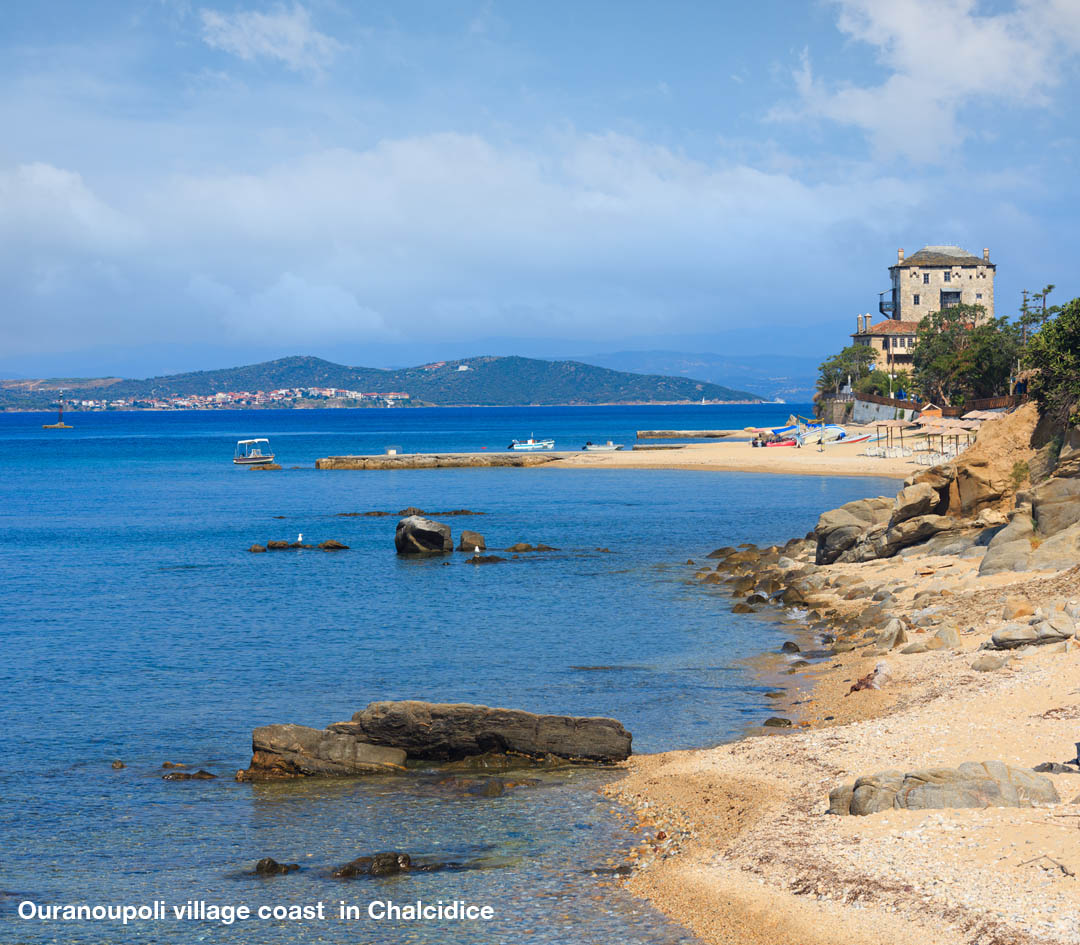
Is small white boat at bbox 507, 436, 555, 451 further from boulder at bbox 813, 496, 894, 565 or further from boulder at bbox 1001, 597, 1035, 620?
boulder at bbox 1001, 597, 1035, 620

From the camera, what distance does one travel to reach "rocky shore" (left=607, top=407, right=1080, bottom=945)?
35.0ft

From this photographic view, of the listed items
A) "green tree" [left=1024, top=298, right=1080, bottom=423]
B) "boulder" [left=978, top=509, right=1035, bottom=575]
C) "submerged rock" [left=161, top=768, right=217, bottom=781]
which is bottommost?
"submerged rock" [left=161, top=768, right=217, bottom=781]

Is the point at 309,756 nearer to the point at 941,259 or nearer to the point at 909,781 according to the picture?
the point at 909,781

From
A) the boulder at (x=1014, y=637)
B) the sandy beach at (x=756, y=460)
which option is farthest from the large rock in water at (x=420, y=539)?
the sandy beach at (x=756, y=460)

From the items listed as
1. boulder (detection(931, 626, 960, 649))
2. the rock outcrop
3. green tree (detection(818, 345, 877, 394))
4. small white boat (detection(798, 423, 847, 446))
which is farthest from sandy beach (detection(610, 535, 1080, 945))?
green tree (detection(818, 345, 877, 394))

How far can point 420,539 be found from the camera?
44781 mm

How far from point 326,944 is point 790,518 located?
4469 centimetres

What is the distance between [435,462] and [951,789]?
294 ft

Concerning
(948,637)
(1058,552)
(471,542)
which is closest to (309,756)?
(948,637)

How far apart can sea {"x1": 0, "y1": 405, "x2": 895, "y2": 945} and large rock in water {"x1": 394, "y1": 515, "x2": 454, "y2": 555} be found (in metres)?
1.14

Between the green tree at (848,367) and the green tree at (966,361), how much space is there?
22.9m


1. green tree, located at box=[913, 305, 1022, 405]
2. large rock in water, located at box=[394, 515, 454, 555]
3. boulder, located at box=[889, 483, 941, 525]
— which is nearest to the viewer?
boulder, located at box=[889, 483, 941, 525]

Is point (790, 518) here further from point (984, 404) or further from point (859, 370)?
point (859, 370)

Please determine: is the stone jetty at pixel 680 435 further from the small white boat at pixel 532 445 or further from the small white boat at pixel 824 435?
the small white boat at pixel 824 435
